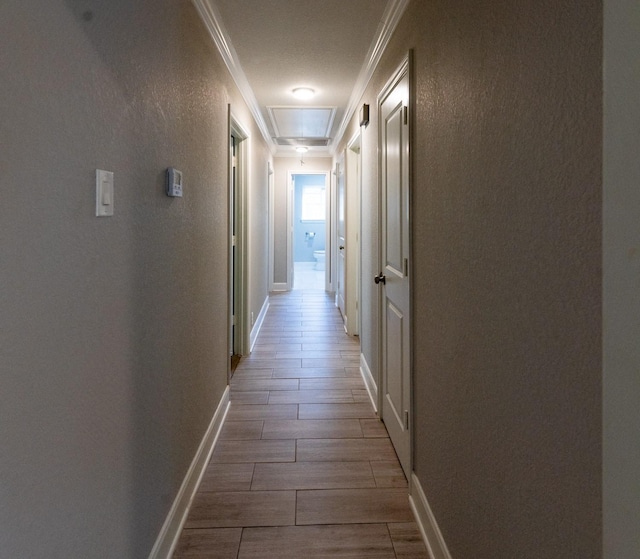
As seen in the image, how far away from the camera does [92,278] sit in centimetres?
111

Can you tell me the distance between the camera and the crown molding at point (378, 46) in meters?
2.24

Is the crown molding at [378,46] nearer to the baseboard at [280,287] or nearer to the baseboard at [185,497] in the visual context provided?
the baseboard at [185,497]

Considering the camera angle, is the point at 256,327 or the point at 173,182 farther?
the point at 256,327

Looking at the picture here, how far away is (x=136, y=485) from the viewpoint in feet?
4.62

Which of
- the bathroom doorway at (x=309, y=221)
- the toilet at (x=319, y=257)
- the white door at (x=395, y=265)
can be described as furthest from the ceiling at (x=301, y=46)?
the bathroom doorway at (x=309, y=221)

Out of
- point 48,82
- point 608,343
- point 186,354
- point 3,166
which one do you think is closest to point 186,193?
point 186,354

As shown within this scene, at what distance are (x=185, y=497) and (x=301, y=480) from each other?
0.55m

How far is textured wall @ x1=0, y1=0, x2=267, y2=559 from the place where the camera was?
0.82 meters

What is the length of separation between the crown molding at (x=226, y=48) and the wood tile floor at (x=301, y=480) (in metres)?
2.21

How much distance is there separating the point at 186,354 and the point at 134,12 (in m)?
1.30

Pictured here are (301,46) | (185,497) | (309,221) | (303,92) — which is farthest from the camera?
(309,221)

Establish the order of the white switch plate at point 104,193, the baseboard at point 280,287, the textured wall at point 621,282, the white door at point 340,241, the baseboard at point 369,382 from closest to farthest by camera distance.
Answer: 1. the textured wall at point 621,282
2. the white switch plate at point 104,193
3. the baseboard at point 369,382
4. the white door at point 340,241
5. the baseboard at point 280,287

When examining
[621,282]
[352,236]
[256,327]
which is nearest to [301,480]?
[621,282]

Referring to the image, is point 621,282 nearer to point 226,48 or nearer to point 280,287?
point 226,48
